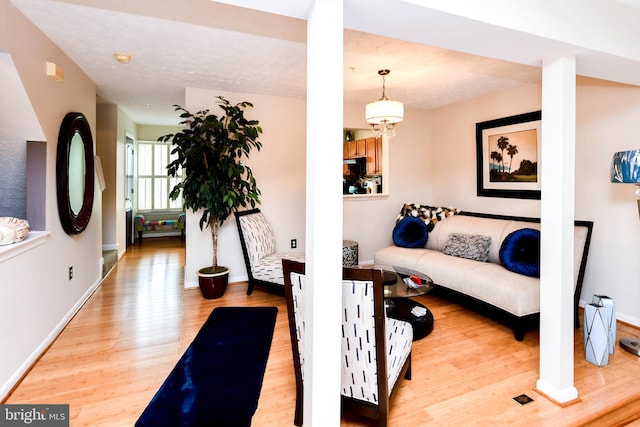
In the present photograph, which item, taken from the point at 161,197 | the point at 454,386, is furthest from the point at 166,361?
the point at 161,197

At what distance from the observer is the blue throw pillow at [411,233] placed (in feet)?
14.8

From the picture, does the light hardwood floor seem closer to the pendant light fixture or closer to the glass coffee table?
the glass coffee table

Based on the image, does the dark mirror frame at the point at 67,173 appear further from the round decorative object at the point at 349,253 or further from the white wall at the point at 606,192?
the white wall at the point at 606,192

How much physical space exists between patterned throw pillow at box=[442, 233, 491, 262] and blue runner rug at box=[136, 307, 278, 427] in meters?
2.20

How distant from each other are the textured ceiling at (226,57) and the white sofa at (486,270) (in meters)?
1.63

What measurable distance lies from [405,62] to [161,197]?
6450 mm

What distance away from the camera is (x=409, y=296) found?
2762 mm

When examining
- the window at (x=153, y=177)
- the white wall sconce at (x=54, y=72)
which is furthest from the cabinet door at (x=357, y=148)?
the white wall sconce at (x=54, y=72)

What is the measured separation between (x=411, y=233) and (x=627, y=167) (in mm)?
2377

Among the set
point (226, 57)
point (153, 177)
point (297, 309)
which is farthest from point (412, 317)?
point (153, 177)

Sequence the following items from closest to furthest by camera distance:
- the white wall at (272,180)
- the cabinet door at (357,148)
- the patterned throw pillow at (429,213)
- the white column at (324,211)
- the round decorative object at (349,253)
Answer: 1. the white column at (324,211)
2. the white wall at (272,180)
3. the round decorative object at (349,253)
4. the patterned throw pillow at (429,213)
5. the cabinet door at (357,148)

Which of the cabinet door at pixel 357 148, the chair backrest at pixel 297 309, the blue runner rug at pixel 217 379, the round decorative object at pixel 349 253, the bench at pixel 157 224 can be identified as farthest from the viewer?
the bench at pixel 157 224

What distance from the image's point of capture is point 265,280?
387 centimetres

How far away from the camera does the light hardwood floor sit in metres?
1.96
